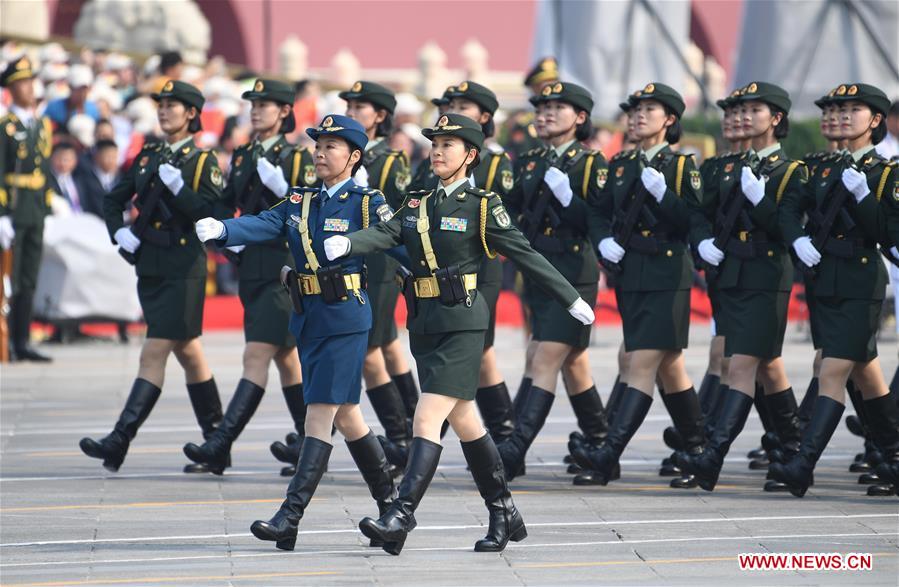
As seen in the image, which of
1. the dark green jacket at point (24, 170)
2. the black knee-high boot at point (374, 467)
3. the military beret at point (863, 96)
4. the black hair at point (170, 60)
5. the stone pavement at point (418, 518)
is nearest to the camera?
the stone pavement at point (418, 518)

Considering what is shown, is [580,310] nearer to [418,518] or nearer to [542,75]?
[418,518]

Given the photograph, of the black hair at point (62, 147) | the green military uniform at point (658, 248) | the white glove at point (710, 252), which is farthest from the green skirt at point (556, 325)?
the black hair at point (62, 147)

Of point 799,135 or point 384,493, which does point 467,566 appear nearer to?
point 384,493

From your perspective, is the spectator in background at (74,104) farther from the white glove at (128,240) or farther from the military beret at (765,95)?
the military beret at (765,95)

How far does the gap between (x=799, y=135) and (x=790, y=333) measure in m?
6.98

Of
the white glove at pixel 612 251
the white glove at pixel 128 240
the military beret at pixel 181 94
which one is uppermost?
the military beret at pixel 181 94

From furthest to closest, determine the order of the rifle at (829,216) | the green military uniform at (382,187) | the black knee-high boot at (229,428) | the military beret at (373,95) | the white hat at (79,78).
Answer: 1. the white hat at (79,78)
2. the military beret at (373,95)
3. the green military uniform at (382,187)
4. the black knee-high boot at (229,428)
5. the rifle at (829,216)

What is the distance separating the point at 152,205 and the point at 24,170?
19.4ft

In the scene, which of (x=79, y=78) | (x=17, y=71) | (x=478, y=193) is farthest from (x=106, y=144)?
(x=478, y=193)

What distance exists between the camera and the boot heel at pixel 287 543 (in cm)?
827

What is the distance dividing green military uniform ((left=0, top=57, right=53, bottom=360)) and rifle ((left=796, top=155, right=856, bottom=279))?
8.40m

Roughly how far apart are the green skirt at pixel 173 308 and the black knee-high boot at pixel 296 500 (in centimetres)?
234

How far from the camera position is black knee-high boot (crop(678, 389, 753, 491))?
980 cm

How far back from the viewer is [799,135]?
25.6 meters
